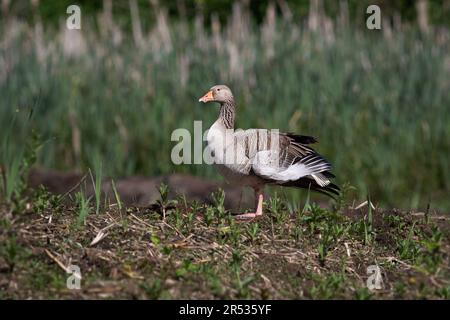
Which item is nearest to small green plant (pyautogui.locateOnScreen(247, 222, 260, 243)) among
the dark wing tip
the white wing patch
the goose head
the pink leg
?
the pink leg

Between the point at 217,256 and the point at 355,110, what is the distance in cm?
581

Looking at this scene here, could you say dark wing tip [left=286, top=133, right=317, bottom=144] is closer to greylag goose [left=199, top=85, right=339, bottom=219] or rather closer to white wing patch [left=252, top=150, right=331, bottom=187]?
greylag goose [left=199, top=85, right=339, bottom=219]

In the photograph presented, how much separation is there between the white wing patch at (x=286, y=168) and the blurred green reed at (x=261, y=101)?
3853 mm

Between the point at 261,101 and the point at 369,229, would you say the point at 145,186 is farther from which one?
the point at 369,229

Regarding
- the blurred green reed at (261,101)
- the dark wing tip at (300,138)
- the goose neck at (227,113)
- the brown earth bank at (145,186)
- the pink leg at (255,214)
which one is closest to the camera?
the pink leg at (255,214)

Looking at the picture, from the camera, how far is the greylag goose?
554cm

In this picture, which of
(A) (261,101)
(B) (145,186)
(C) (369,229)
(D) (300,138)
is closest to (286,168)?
(D) (300,138)

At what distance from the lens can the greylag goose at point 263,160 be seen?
5.54 meters

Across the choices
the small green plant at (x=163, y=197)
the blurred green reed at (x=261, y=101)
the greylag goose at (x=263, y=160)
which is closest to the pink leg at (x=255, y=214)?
the greylag goose at (x=263, y=160)

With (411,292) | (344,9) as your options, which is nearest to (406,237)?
Answer: (411,292)

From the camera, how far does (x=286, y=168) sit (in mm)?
5656

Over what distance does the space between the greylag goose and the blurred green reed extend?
12.3 feet

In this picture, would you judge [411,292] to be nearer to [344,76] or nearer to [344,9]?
[344,76]

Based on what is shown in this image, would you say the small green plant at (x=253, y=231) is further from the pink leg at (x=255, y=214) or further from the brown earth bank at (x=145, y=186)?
the brown earth bank at (x=145, y=186)
